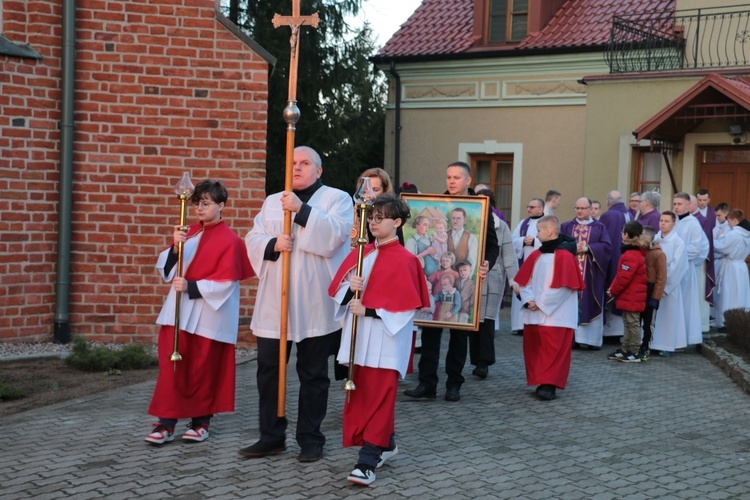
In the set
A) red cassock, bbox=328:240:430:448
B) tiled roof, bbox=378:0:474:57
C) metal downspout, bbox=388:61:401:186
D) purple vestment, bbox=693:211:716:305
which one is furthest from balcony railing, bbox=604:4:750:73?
red cassock, bbox=328:240:430:448

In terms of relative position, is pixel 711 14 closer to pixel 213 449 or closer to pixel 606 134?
pixel 606 134

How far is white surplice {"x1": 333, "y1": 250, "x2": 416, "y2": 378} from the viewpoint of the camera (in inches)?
237

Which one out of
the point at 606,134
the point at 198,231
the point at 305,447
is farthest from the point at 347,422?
the point at 606,134

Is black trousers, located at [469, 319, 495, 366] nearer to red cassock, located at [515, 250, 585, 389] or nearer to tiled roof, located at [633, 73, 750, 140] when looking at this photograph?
red cassock, located at [515, 250, 585, 389]

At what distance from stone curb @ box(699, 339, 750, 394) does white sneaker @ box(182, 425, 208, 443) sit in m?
5.27

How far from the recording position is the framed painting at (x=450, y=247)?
27.7ft

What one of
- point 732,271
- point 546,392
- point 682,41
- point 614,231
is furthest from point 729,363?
point 682,41

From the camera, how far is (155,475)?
18.9ft

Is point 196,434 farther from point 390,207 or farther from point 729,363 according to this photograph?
point 729,363

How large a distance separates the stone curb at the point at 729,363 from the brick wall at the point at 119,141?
5.48 meters

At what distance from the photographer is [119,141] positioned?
10.3m

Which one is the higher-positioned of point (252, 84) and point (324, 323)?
point (252, 84)

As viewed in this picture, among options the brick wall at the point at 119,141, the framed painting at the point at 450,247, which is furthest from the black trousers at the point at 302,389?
the brick wall at the point at 119,141

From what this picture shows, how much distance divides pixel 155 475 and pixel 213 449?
0.72m
